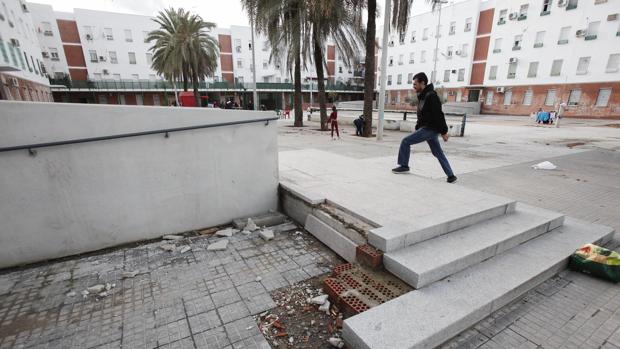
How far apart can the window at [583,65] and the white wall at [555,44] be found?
0.91 ft

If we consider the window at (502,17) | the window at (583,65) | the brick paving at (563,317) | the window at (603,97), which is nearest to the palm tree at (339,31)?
the brick paving at (563,317)

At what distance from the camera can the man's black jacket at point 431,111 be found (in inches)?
194

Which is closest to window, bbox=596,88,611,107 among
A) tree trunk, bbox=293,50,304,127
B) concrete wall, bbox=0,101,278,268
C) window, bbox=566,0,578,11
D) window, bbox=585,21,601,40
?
window, bbox=585,21,601,40

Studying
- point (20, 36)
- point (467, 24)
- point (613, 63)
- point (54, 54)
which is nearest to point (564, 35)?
point (613, 63)

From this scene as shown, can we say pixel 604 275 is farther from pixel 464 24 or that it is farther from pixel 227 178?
pixel 464 24

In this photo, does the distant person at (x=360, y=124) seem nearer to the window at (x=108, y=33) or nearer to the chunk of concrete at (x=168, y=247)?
the chunk of concrete at (x=168, y=247)

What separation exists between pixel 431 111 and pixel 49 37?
2199 inches

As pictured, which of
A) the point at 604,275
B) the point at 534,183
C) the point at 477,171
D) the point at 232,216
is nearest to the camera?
the point at 604,275

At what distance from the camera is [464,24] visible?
39844mm

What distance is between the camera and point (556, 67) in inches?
1233

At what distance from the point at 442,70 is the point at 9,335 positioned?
4995cm

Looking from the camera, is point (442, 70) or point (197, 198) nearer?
point (197, 198)

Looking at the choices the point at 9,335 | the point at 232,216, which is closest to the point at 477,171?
the point at 232,216

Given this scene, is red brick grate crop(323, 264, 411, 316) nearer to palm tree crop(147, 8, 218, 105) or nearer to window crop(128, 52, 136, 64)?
palm tree crop(147, 8, 218, 105)
